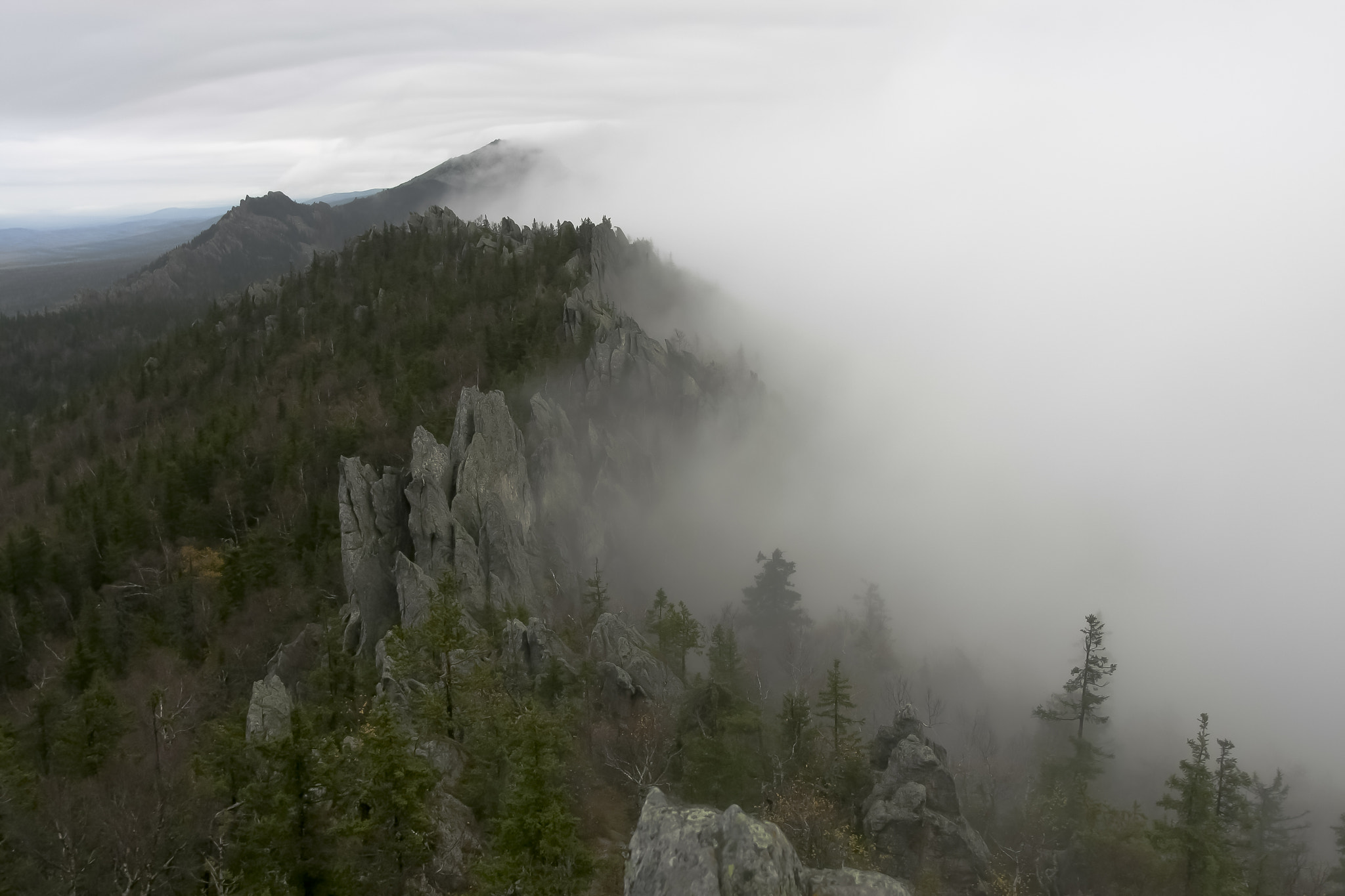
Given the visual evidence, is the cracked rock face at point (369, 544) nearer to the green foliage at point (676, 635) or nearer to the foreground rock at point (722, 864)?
the green foliage at point (676, 635)

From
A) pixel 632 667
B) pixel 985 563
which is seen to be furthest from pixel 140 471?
pixel 985 563

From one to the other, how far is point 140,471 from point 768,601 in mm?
77681

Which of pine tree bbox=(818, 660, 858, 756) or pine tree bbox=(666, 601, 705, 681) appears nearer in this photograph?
pine tree bbox=(818, 660, 858, 756)

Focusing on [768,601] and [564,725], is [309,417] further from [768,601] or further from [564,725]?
[564,725]

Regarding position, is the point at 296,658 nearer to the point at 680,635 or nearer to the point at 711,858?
the point at 680,635

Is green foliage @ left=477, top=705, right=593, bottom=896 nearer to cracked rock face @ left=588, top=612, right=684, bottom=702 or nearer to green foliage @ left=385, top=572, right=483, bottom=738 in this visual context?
green foliage @ left=385, top=572, right=483, bottom=738

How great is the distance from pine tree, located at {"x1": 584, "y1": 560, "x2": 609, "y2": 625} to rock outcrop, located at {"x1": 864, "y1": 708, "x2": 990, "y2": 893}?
28.4 m

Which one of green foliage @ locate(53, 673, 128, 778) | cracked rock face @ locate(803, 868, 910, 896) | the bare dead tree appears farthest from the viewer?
the bare dead tree

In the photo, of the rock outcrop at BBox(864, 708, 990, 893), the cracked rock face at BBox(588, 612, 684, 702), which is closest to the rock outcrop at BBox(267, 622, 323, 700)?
the cracked rock face at BBox(588, 612, 684, 702)

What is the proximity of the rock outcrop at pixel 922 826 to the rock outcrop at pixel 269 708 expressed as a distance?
30.6 metres

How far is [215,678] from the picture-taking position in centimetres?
5484

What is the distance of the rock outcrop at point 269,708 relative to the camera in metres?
36.8

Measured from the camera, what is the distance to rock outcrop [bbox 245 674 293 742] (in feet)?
121

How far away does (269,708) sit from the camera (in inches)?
1506
